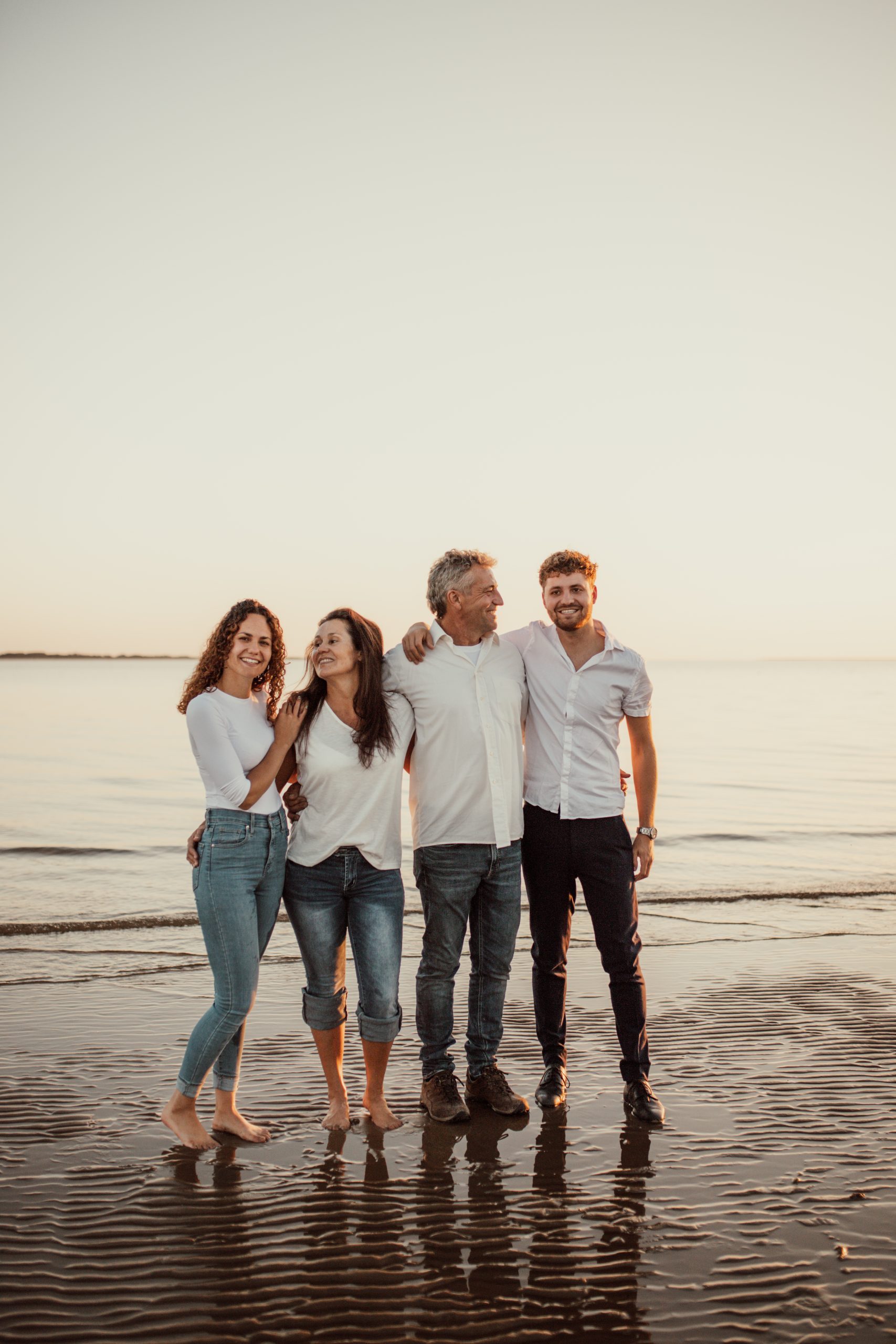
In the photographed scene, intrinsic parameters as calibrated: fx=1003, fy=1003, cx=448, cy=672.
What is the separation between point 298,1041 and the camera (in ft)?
19.1

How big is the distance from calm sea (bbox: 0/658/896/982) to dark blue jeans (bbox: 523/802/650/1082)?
4.16 meters

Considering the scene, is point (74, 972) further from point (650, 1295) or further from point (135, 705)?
point (135, 705)

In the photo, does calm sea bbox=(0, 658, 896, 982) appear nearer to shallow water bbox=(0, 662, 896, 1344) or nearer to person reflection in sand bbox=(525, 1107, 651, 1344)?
shallow water bbox=(0, 662, 896, 1344)

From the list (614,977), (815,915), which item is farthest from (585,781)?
(815,915)

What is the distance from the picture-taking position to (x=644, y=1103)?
456cm

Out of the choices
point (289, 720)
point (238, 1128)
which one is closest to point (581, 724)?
point (289, 720)

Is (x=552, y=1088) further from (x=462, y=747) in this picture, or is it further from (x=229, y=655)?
(x=229, y=655)

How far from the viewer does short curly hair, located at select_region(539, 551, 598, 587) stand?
4.79m

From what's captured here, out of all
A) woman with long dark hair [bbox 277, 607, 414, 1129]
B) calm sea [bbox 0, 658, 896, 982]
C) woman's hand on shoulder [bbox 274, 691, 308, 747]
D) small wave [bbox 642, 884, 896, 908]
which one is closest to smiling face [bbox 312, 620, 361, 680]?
woman with long dark hair [bbox 277, 607, 414, 1129]

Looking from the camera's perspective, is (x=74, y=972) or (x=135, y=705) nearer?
(x=74, y=972)

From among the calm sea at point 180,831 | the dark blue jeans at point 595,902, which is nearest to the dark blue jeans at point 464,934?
the dark blue jeans at point 595,902

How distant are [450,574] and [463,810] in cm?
110

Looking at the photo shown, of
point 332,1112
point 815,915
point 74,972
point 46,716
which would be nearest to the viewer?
point 332,1112

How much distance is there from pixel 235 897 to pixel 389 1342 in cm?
178
